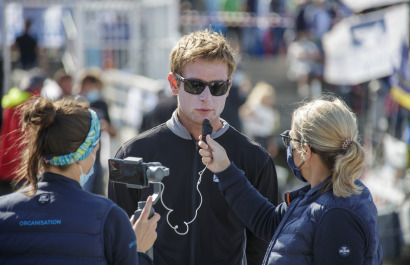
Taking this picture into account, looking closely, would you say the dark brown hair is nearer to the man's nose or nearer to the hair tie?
the man's nose

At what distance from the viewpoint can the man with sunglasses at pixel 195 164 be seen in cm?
306

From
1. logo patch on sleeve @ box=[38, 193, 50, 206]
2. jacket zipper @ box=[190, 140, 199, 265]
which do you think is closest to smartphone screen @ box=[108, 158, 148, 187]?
logo patch on sleeve @ box=[38, 193, 50, 206]

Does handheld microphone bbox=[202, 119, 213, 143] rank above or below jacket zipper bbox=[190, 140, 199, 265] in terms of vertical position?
above

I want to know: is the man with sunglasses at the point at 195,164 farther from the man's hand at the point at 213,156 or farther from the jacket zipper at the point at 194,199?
the man's hand at the point at 213,156

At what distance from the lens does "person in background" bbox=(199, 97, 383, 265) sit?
96.3 inches

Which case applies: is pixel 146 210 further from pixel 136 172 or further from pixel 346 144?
pixel 346 144

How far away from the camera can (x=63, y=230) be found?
2262mm

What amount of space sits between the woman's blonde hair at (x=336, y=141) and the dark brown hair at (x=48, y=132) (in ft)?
3.09

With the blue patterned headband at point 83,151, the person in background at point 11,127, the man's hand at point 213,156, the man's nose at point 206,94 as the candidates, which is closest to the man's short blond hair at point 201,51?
the man's nose at point 206,94

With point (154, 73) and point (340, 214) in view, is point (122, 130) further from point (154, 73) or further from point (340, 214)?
point (340, 214)

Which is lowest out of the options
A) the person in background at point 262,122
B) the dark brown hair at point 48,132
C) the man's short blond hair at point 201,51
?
the person in background at point 262,122

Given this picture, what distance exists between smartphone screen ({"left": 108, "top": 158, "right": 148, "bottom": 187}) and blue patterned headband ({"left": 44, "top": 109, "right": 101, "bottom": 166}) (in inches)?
5.1

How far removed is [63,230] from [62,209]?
8 cm

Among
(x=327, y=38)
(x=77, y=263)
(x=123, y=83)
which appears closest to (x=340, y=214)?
(x=77, y=263)
